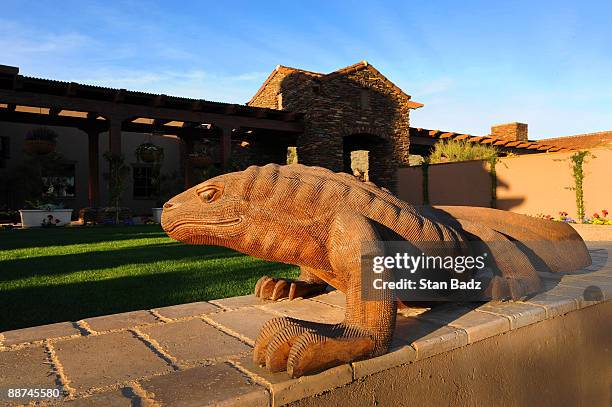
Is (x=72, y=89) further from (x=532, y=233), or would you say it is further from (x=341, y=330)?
(x=341, y=330)

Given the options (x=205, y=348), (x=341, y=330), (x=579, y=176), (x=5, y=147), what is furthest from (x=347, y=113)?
(x=341, y=330)

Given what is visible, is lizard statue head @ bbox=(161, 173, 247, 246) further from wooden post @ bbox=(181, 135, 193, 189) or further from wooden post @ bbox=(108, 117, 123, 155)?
wooden post @ bbox=(181, 135, 193, 189)

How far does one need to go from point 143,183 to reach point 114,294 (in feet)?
50.9

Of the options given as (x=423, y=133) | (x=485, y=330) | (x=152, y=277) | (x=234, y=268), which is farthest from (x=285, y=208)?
(x=423, y=133)

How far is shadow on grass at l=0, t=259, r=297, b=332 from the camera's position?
325 centimetres

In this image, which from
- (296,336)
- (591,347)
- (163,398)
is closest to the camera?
(163,398)

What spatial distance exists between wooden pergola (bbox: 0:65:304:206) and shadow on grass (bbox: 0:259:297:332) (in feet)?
30.4

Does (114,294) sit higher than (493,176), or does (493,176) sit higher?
(493,176)

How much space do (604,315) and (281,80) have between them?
16.8 metres

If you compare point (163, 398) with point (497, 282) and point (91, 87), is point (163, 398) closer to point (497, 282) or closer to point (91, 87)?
point (497, 282)

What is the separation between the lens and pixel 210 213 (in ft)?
6.46

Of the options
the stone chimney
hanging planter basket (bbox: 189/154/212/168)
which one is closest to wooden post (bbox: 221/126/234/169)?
hanging planter basket (bbox: 189/154/212/168)

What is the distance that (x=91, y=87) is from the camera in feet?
39.4

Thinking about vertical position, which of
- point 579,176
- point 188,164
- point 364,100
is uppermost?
point 364,100
